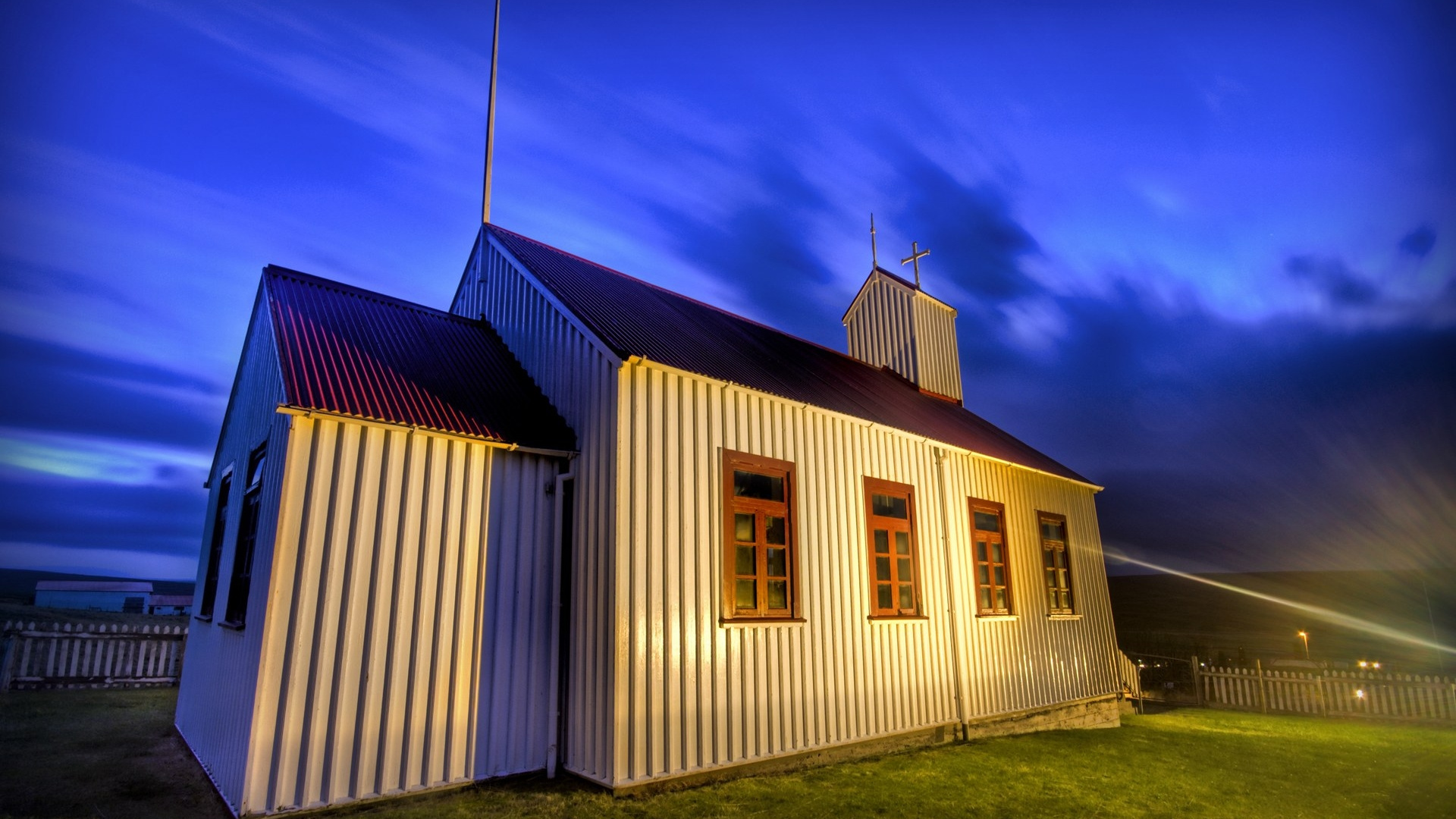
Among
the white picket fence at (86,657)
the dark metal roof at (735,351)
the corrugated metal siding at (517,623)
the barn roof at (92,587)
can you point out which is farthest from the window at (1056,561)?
the barn roof at (92,587)

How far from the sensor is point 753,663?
7.46m

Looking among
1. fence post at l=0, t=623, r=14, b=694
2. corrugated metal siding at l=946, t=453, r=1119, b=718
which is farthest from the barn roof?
corrugated metal siding at l=946, t=453, r=1119, b=718

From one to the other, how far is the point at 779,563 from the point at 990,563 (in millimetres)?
5094

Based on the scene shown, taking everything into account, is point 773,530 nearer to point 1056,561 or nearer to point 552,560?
point 552,560

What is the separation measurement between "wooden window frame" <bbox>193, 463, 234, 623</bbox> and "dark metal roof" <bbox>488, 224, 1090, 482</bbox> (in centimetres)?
465

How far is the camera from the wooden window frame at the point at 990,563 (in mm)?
A: 11055

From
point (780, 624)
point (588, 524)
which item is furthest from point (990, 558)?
point (588, 524)

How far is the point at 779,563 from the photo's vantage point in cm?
813

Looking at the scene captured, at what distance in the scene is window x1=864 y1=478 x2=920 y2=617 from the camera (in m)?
9.38

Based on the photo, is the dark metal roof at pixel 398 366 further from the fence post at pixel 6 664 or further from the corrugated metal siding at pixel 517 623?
the fence post at pixel 6 664

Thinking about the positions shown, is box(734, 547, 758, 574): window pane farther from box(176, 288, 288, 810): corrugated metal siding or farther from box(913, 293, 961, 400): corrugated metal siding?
box(913, 293, 961, 400): corrugated metal siding

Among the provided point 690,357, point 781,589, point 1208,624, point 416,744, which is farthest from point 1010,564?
point 1208,624

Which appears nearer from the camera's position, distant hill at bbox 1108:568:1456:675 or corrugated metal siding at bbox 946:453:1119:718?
corrugated metal siding at bbox 946:453:1119:718

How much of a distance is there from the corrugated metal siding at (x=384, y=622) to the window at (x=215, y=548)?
3471 mm
